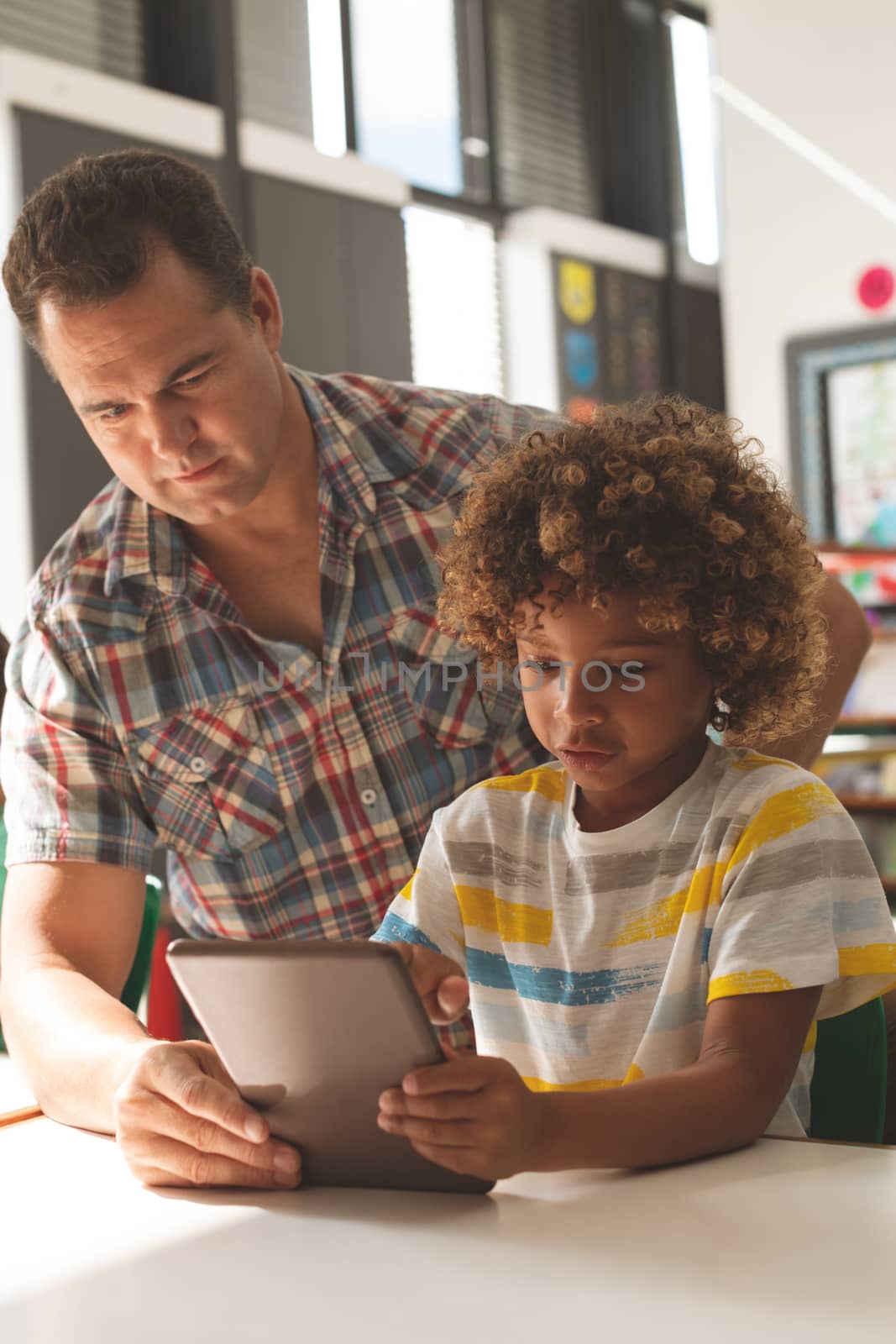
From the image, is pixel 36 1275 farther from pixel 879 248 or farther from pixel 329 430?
pixel 879 248

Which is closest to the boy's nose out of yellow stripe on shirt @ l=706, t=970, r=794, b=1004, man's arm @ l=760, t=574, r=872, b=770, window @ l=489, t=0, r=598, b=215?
yellow stripe on shirt @ l=706, t=970, r=794, b=1004

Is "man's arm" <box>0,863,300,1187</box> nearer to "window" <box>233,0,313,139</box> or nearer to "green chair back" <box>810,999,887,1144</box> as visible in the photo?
"green chair back" <box>810,999,887,1144</box>

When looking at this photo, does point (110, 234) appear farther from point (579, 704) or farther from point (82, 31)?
point (82, 31)

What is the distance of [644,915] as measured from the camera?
1.11 m

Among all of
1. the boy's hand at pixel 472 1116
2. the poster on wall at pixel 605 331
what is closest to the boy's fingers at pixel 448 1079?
the boy's hand at pixel 472 1116

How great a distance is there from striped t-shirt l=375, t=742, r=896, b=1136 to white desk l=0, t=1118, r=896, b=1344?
0.14 meters

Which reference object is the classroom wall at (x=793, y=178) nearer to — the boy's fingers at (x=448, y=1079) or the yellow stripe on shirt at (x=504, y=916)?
the yellow stripe on shirt at (x=504, y=916)

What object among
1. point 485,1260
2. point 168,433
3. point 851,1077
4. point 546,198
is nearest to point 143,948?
point 168,433

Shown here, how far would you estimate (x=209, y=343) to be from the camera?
146cm

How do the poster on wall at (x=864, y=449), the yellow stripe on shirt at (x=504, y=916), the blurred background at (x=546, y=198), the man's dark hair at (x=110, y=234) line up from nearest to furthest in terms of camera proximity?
the yellow stripe on shirt at (x=504, y=916), the man's dark hair at (x=110, y=234), the blurred background at (x=546, y=198), the poster on wall at (x=864, y=449)

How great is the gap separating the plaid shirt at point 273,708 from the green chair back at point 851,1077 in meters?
0.55

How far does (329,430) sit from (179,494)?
0.83 ft

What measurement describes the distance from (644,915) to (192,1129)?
375 mm

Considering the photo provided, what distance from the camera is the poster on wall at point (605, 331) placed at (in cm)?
705
